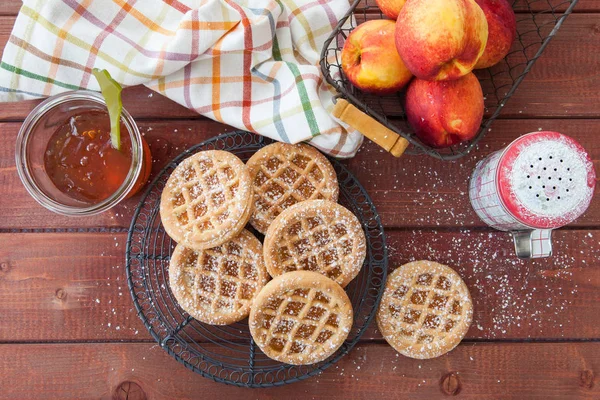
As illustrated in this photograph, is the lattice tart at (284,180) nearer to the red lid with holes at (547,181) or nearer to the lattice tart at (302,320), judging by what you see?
the lattice tart at (302,320)

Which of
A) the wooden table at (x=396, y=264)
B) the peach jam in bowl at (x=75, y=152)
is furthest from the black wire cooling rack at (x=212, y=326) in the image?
the peach jam in bowl at (x=75, y=152)

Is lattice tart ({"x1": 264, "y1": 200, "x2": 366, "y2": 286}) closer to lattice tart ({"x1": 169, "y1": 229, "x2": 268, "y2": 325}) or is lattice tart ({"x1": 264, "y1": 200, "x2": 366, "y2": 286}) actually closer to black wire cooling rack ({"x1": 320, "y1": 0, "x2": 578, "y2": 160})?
lattice tart ({"x1": 169, "y1": 229, "x2": 268, "y2": 325})

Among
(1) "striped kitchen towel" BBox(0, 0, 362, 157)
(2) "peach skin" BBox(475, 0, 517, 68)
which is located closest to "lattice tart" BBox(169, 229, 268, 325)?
(1) "striped kitchen towel" BBox(0, 0, 362, 157)

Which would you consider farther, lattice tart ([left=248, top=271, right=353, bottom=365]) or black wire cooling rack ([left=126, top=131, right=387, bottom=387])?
black wire cooling rack ([left=126, top=131, right=387, bottom=387])

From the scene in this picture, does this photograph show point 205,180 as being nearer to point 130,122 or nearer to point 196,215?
point 196,215

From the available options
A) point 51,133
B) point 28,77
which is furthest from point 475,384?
point 28,77

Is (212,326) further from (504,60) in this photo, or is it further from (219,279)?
(504,60)

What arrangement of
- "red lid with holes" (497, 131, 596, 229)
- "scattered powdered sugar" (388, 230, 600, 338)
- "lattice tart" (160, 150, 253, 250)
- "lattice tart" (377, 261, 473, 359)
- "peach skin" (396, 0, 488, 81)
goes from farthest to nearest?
"scattered powdered sugar" (388, 230, 600, 338) < "lattice tart" (377, 261, 473, 359) < "lattice tart" (160, 150, 253, 250) < "red lid with holes" (497, 131, 596, 229) < "peach skin" (396, 0, 488, 81)
